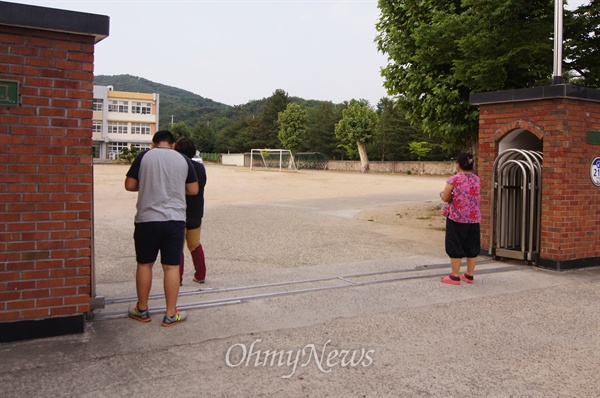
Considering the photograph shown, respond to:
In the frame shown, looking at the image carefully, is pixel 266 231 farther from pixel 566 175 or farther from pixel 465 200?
pixel 566 175

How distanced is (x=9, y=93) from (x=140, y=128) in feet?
257

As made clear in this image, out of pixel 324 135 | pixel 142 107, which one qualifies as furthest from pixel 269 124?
pixel 142 107

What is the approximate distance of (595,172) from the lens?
25.6ft

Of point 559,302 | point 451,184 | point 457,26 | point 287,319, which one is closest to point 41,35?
point 287,319

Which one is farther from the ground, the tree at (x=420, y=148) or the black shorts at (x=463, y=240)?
the tree at (x=420, y=148)

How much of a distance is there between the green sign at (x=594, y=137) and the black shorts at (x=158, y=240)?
20.1 feet

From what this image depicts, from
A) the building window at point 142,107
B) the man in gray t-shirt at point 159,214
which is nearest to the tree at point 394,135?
the building window at point 142,107

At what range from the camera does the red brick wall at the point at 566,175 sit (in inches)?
291

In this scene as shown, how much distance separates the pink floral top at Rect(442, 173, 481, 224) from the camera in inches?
251

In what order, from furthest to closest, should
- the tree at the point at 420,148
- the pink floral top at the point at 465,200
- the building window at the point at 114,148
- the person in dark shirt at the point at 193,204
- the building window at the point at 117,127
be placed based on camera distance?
1. the building window at the point at 114,148
2. the building window at the point at 117,127
3. the tree at the point at 420,148
4. the pink floral top at the point at 465,200
5. the person in dark shirt at the point at 193,204

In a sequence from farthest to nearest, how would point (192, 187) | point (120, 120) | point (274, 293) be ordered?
1. point (120, 120)
2. point (274, 293)
3. point (192, 187)

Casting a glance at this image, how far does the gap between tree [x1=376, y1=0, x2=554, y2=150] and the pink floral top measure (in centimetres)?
499

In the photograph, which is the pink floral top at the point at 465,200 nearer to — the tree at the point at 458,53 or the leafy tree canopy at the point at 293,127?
the tree at the point at 458,53
